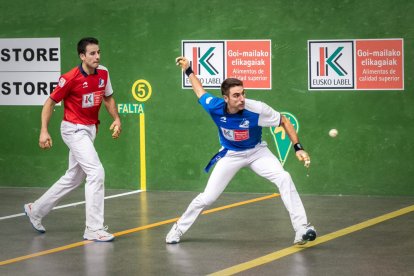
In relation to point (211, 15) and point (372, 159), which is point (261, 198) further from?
point (211, 15)

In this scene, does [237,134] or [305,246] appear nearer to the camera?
[305,246]

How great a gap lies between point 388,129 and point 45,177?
525 centimetres

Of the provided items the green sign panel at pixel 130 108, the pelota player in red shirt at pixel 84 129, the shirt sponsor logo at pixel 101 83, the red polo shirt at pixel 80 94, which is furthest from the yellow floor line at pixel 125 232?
the green sign panel at pixel 130 108

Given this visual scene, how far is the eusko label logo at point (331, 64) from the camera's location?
14.3 metres

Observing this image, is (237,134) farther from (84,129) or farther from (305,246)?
(84,129)

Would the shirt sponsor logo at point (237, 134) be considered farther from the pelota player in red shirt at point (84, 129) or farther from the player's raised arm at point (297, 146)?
the pelota player in red shirt at point (84, 129)

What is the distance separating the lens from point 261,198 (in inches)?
571

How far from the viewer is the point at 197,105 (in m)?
15.1

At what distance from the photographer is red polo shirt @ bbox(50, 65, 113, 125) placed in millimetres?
11305

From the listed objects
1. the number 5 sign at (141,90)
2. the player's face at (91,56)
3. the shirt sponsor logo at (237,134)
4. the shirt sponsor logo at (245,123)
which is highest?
the player's face at (91,56)

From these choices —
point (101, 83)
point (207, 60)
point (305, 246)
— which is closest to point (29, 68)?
point (207, 60)

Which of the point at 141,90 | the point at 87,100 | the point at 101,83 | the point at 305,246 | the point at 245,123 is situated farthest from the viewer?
the point at 141,90

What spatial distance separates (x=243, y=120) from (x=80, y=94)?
1.90 meters

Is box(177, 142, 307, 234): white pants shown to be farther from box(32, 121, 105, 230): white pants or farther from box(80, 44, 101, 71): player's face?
box(80, 44, 101, 71): player's face
